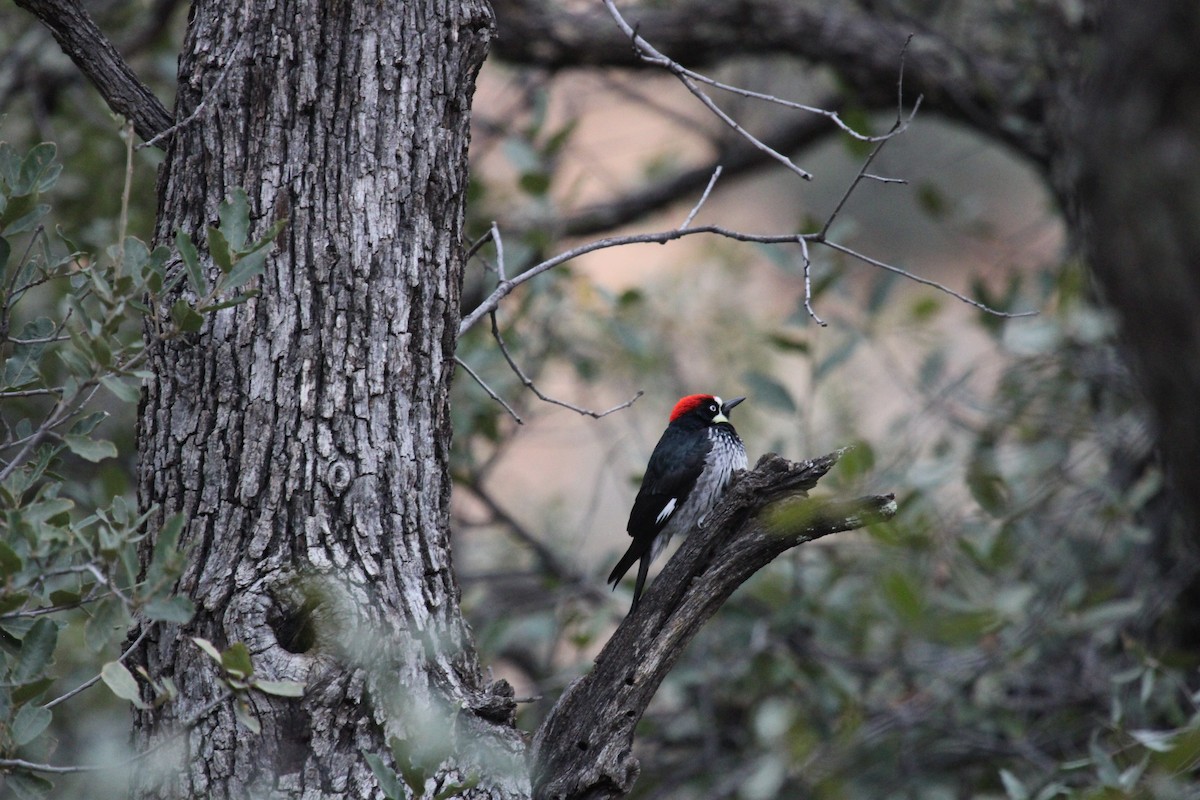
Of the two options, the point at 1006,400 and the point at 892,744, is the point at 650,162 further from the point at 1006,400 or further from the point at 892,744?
the point at 892,744

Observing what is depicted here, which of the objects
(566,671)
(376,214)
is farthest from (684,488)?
(376,214)

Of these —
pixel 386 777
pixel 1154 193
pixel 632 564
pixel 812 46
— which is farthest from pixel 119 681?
pixel 812 46

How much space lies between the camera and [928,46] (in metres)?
5.70

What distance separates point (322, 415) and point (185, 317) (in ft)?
1.45

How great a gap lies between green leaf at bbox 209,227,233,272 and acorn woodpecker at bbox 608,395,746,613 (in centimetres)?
273

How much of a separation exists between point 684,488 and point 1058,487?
166 cm

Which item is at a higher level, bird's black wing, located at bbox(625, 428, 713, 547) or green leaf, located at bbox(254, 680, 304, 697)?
green leaf, located at bbox(254, 680, 304, 697)

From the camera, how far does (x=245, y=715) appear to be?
207 cm

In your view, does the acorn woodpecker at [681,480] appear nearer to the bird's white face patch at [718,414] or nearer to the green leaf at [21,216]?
the bird's white face patch at [718,414]

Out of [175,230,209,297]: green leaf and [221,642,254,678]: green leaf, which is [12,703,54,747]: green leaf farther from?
[175,230,209,297]: green leaf

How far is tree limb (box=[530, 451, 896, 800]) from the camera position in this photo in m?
2.57

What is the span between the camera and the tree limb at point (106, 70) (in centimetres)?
267

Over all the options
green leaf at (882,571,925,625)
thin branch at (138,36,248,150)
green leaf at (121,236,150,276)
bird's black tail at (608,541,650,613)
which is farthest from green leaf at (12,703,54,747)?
green leaf at (882,571,925,625)

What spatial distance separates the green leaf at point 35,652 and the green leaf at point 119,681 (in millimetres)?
181
